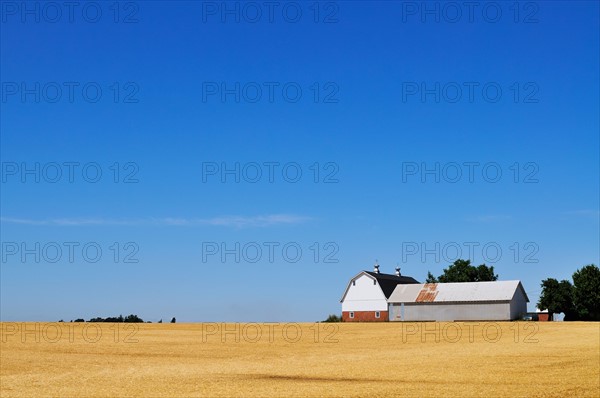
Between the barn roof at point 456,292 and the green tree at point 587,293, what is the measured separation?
9.42 meters

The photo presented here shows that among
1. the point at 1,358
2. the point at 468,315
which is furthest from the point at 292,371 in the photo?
the point at 468,315

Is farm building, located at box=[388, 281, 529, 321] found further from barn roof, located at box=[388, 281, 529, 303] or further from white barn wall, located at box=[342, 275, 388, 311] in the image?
white barn wall, located at box=[342, 275, 388, 311]

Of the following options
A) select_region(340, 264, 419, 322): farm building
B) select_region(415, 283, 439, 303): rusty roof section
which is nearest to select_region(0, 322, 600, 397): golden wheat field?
select_region(415, 283, 439, 303): rusty roof section

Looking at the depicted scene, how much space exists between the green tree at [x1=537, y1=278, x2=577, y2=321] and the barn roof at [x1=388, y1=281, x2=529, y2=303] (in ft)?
22.2

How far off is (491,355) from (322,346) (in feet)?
50.0

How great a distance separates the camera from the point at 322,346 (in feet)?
184

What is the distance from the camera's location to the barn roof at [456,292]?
10262 centimetres

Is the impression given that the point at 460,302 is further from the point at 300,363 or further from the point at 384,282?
the point at 300,363

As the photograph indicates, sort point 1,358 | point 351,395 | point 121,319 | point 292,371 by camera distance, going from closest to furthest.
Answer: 1. point 351,395
2. point 292,371
3. point 1,358
4. point 121,319

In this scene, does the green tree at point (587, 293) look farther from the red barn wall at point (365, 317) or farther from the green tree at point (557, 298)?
the red barn wall at point (365, 317)

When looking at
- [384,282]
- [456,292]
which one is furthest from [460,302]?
[384,282]

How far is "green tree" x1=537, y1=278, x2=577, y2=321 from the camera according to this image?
370ft

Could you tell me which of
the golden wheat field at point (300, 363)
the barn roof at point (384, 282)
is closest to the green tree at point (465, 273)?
the barn roof at point (384, 282)

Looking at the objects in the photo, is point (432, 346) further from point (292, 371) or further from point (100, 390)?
point (100, 390)
